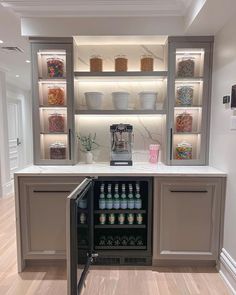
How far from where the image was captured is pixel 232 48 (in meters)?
1.96

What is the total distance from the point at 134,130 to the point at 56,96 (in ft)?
3.21

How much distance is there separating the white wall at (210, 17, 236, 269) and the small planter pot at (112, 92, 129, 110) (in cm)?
92

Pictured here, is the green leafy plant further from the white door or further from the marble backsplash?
the white door

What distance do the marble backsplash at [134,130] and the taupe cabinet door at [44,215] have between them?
0.70m

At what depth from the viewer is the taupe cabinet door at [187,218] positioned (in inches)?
82.2

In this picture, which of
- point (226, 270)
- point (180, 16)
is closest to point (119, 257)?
point (226, 270)

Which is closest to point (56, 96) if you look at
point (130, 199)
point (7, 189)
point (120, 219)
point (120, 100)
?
point (120, 100)

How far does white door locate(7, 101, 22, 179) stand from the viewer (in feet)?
17.4

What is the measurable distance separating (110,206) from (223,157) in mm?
1173

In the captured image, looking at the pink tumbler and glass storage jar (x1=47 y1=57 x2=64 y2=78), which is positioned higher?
glass storage jar (x1=47 y1=57 x2=64 y2=78)

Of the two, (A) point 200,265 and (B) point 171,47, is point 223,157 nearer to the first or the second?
(A) point 200,265

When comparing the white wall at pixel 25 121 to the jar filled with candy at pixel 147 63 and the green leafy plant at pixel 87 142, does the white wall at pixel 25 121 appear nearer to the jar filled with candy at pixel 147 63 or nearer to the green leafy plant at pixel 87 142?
the green leafy plant at pixel 87 142

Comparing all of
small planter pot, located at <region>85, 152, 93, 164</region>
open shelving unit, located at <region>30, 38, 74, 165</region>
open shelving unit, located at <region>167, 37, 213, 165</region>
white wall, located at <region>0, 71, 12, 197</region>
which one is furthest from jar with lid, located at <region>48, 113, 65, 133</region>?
white wall, located at <region>0, 71, 12, 197</region>

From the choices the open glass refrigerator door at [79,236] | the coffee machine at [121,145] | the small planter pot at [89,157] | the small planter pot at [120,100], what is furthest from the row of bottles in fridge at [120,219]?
the small planter pot at [120,100]
